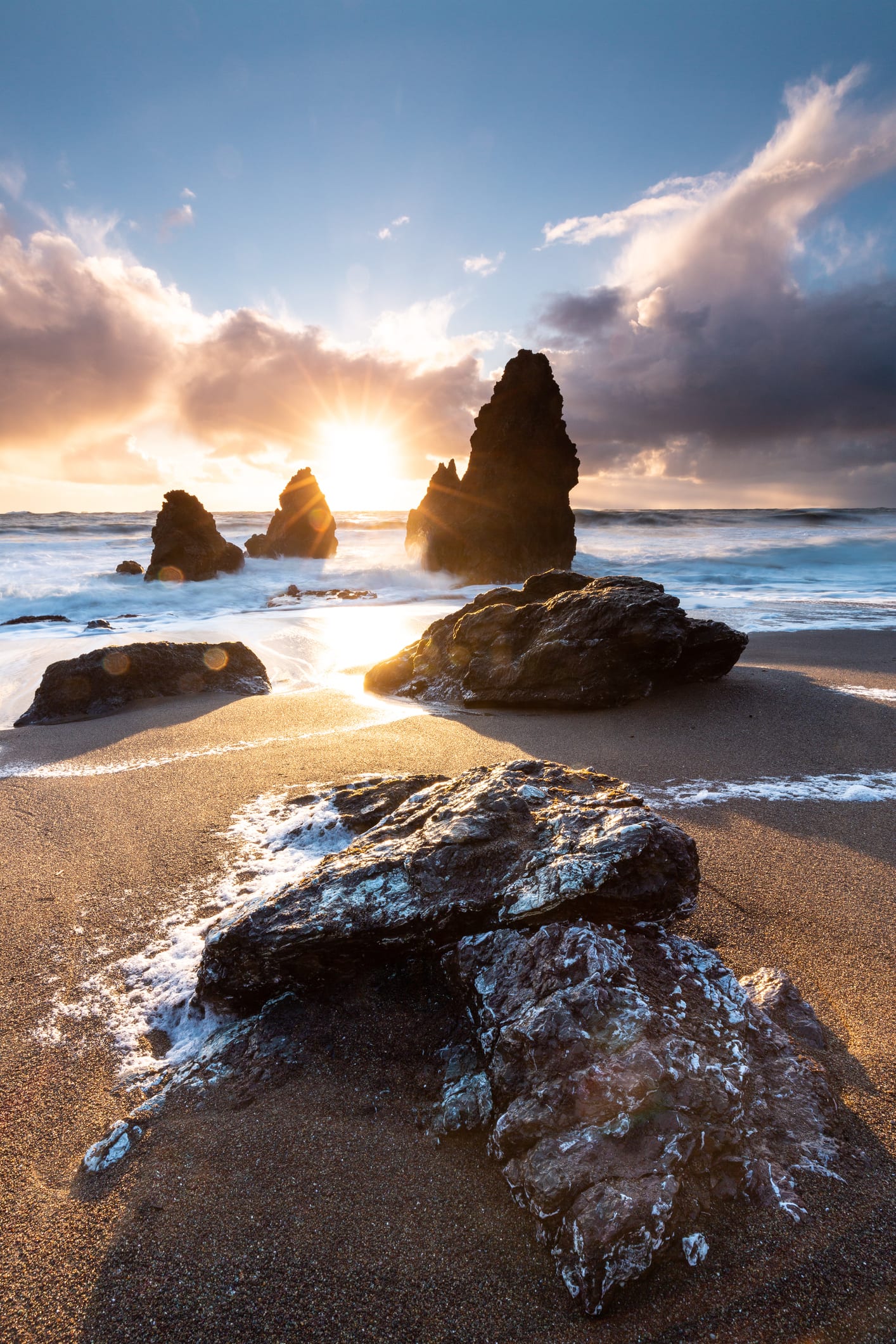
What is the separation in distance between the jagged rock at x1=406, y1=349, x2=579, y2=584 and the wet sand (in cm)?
2220

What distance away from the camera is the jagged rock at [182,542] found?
76.9 ft

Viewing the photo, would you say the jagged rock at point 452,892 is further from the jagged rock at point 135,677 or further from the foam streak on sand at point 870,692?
the jagged rock at point 135,677

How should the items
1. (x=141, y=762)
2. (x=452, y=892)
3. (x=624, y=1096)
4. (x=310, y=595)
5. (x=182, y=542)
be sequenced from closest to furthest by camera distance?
(x=624, y=1096)
(x=452, y=892)
(x=141, y=762)
(x=310, y=595)
(x=182, y=542)

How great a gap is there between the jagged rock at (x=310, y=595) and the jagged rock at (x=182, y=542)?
3983 millimetres

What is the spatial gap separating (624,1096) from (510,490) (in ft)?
81.5

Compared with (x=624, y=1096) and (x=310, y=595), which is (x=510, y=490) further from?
(x=624, y=1096)

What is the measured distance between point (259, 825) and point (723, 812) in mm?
2398

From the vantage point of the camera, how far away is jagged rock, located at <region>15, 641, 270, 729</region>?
19.8 feet

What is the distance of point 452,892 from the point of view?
6.57 feet

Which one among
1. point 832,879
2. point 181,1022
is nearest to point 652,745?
point 832,879

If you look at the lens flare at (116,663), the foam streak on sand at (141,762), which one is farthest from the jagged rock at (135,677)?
the foam streak on sand at (141,762)

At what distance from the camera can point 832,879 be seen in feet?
8.73

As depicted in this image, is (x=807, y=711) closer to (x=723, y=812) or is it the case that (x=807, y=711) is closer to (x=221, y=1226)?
(x=723, y=812)

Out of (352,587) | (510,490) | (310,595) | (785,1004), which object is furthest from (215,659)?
(510,490)
